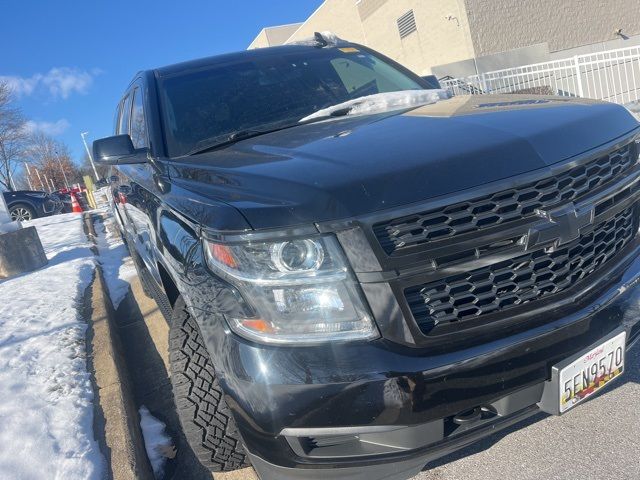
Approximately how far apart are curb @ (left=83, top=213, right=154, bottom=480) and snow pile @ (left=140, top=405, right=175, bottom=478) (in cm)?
6

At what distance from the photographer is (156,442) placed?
2.86 metres

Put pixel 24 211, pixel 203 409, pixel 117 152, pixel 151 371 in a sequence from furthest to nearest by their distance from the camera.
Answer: pixel 24 211, pixel 151 371, pixel 117 152, pixel 203 409

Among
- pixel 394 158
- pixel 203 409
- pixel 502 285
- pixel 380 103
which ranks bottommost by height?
pixel 203 409

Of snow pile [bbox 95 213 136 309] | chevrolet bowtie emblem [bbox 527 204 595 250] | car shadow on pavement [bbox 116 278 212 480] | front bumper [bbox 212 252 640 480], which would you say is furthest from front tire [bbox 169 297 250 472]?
snow pile [bbox 95 213 136 309]

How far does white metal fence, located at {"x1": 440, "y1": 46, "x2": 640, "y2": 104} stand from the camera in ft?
32.7

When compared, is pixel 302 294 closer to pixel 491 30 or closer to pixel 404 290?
pixel 404 290

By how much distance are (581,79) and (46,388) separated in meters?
10.8

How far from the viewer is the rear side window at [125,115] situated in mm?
4137

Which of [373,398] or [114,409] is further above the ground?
[373,398]

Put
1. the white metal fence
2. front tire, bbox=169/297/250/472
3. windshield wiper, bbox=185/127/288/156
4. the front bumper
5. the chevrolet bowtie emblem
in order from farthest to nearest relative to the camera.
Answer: the white metal fence, windshield wiper, bbox=185/127/288/156, front tire, bbox=169/297/250/472, the chevrolet bowtie emblem, the front bumper

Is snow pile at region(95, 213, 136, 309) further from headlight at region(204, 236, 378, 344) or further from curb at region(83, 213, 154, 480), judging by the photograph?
headlight at region(204, 236, 378, 344)

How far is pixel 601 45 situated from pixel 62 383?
2418cm

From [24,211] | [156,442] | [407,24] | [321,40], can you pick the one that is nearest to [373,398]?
[156,442]

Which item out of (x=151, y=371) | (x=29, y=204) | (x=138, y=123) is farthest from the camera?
(x=29, y=204)
